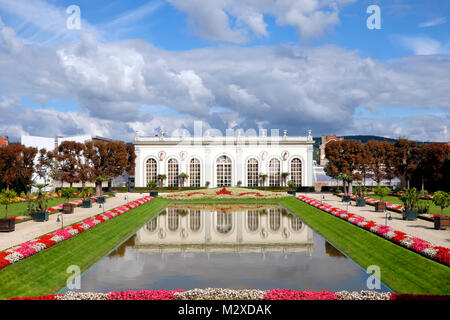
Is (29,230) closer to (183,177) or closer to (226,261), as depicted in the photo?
(226,261)

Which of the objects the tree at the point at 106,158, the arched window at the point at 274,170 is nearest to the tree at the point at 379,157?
the arched window at the point at 274,170

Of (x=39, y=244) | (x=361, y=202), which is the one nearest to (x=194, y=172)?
(x=361, y=202)

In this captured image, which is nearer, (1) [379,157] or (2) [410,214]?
(2) [410,214]

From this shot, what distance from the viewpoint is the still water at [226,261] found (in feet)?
42.4

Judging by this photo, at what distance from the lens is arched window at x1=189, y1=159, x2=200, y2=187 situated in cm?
6475

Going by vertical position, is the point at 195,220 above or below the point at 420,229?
below

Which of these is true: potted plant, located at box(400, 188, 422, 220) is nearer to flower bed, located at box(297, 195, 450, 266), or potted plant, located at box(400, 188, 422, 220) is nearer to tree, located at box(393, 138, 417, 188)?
flower bed, located at box(297, 195, 450, 266)

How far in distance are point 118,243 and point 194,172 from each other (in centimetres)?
4484

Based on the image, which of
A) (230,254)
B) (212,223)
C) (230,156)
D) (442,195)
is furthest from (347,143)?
(230,254)

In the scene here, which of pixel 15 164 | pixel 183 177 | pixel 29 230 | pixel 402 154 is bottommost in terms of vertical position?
pixel 29 230

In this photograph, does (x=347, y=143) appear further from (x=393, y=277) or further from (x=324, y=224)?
(x=393, y=277)

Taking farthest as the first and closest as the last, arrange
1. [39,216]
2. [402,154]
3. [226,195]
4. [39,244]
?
[402,154]
[226,195]
[39,216]
[39,244]

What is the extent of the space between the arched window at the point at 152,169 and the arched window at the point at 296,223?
128 feet

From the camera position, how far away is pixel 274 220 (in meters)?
28.3
